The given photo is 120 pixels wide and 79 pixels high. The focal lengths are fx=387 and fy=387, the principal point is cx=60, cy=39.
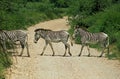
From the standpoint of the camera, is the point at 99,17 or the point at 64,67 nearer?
the point at 64,67

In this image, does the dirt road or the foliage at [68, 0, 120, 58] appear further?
the foliage at [68, 0, 120, 58]

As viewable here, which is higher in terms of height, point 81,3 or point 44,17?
point 81,3

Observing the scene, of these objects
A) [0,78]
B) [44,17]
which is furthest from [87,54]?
[44,17]

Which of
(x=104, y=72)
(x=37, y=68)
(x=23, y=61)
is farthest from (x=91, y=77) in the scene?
(x=23, y=61)

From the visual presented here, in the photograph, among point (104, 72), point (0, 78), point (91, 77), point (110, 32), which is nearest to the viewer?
point (0, 78)

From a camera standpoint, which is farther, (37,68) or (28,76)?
(37,68)

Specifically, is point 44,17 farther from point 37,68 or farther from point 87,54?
point 37,68

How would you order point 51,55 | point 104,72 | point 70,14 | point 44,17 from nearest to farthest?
1. point 104,72
2. point 51,55
3. point 70,14
4. point 44,17

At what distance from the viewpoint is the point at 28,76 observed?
1332cm

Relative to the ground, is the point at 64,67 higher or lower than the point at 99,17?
lower

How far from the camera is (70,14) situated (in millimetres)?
34625

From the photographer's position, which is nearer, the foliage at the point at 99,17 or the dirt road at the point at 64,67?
the dirt road at the point at 64,67

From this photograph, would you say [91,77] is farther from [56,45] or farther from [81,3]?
[81,3]

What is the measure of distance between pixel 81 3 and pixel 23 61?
1651 cm
